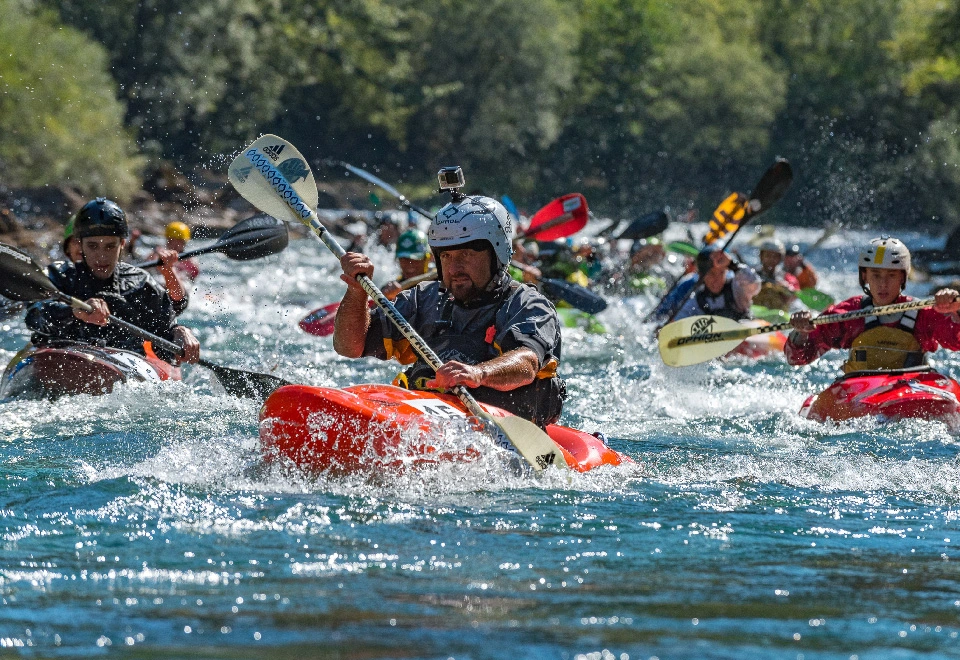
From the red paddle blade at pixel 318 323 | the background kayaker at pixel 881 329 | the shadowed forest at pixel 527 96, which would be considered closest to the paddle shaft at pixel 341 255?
the background kayaker at pixel 881 329

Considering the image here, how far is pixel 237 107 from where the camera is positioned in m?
43.7

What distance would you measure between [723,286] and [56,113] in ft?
87.3

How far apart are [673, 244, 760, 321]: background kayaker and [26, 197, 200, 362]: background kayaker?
182 inches

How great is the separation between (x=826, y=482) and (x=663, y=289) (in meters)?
12.2

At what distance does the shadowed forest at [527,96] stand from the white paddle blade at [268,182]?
28.6 metres

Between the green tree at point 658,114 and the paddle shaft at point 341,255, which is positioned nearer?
the paddle shaft at point 341,255

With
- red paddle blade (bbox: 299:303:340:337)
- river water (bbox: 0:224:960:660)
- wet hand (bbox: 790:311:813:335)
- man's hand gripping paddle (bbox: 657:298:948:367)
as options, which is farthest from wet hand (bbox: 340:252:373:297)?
red paddle blade (bbox: 299:303:340:337)

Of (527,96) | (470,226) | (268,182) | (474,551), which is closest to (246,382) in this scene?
(268,182)

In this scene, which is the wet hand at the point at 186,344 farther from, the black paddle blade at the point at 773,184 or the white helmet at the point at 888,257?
the black paddle blade at the point at 773,184

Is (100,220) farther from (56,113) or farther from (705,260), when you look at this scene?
(56,113)

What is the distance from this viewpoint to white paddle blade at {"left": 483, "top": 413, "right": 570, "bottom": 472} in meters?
5.19

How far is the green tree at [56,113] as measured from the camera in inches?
1289

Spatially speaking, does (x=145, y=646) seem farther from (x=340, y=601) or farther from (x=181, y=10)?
(x=181, y=10)

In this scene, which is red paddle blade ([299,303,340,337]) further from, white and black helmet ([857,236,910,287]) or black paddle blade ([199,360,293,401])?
Result: white and black helmet ([857,236,910,287])
